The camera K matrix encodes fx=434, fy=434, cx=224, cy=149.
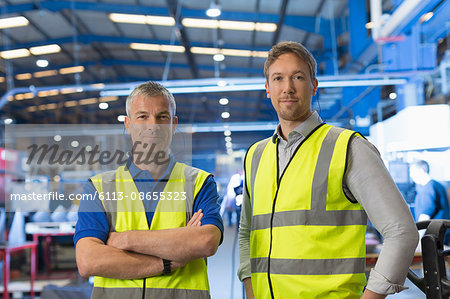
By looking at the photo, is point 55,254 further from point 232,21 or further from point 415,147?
point 415,147

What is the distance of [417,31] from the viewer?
3947mm

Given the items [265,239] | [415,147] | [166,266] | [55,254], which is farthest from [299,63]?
[55,254]

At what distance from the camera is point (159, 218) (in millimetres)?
1426

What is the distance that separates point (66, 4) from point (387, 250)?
452cm

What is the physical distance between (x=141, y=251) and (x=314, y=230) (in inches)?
20.7

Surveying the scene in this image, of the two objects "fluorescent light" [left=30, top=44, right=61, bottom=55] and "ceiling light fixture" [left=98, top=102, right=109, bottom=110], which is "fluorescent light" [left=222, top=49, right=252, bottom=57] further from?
"fluorescent light" [left=30, top=44, right=61, bottom=55]

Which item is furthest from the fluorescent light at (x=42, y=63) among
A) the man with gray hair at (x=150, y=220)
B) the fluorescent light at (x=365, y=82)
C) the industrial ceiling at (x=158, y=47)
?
the man with gray hair at (x=150, y=220)

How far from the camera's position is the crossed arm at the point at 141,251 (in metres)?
1.30

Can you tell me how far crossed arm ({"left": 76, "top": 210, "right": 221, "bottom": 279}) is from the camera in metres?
1.30

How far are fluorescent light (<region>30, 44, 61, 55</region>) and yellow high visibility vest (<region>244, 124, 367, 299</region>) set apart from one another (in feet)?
13.1

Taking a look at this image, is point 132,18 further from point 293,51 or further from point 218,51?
point 293,51

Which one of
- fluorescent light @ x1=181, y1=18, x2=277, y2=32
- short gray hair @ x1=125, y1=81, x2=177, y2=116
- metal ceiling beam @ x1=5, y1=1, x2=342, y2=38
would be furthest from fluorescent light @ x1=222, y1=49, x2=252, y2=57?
short gray hair @ x1=125, y1=81, x2=177, y2=116

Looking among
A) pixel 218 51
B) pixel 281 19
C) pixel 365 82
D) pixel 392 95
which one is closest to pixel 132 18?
pixel 218 51

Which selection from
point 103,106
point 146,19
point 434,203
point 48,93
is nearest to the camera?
point 434,203
